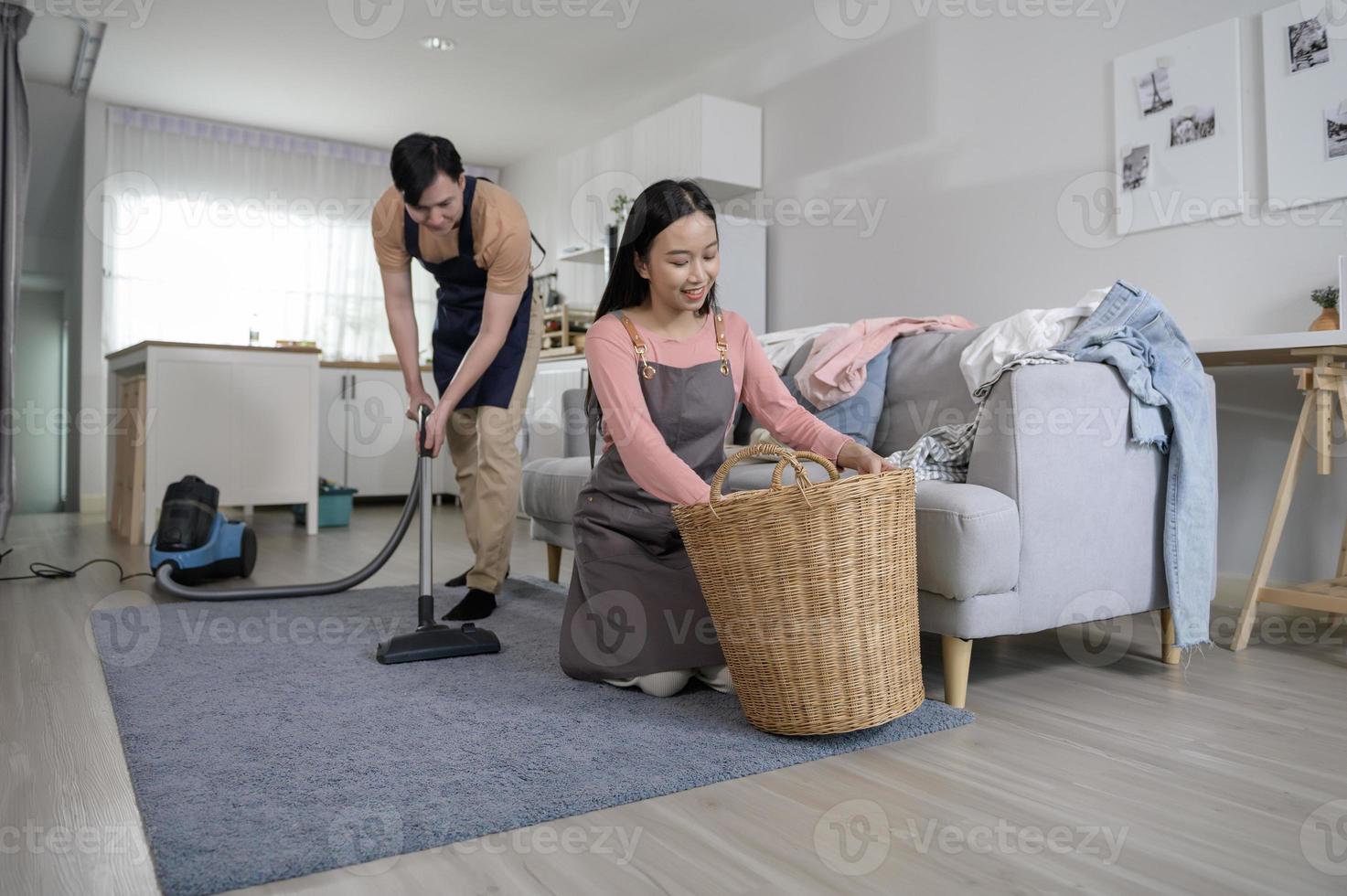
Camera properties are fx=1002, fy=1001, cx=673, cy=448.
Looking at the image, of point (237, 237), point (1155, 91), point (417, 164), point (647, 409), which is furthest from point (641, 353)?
point (237, 237)

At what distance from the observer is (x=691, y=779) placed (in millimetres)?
1341

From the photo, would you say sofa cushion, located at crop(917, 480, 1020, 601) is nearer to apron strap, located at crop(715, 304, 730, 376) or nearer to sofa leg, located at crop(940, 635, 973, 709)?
sofa leg, located at crop(940, 635, 973, 709)

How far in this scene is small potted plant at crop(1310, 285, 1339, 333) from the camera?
2469 mm

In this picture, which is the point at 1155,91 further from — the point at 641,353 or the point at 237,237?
the point at 237,237

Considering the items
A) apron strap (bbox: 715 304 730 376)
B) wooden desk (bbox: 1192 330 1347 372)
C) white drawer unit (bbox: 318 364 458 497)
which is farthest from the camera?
white drawer unit (bbox: 318 364 458 497)

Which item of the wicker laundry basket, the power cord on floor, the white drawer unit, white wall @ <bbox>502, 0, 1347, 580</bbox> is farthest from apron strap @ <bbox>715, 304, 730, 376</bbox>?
the white drawer unit

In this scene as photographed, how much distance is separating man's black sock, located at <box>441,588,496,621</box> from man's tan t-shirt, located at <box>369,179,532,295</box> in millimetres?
767

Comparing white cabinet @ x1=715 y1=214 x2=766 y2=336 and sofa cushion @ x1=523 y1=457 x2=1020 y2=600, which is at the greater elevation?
white cabinet @ x1=715 y1=214 x2=766 y2=336

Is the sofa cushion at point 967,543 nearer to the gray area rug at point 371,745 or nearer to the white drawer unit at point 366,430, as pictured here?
the gray area rug at point 371,745

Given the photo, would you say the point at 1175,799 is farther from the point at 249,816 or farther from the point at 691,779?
the point at 249,816

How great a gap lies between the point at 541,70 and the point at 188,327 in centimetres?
286

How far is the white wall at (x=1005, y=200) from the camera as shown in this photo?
2.74 meters

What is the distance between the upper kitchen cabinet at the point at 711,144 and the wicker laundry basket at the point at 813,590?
11.3 feet

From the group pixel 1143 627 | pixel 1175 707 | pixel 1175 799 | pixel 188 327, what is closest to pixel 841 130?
pixel 1143 627
